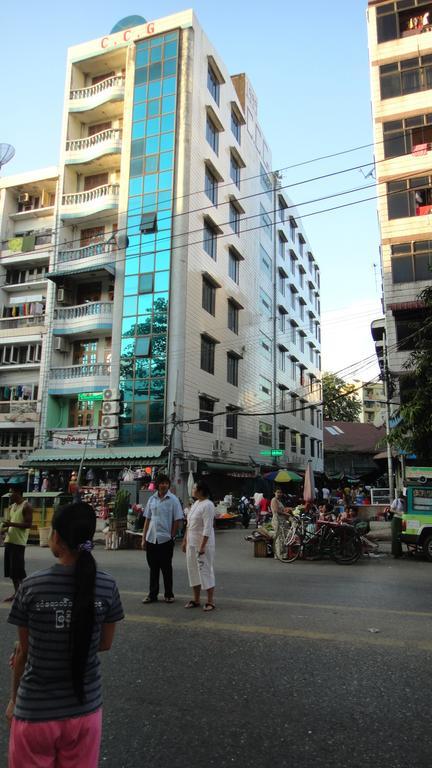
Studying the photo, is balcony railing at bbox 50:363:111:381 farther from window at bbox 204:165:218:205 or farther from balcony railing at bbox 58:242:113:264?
window at bbox 204:165:218:205

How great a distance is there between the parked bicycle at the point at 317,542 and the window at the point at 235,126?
96.2 ft

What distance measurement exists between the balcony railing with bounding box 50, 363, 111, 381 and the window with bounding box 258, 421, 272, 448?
13675mm

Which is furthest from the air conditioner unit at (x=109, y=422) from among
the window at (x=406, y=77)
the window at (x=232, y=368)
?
the window at (x=406, y=77)

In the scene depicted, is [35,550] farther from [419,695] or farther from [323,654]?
[419,695]

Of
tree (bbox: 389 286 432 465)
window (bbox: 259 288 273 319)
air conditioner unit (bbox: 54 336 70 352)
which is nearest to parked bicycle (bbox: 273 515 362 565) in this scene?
tree (bbox: 389 286 432 465)

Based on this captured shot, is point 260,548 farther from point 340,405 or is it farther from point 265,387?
point 340,405

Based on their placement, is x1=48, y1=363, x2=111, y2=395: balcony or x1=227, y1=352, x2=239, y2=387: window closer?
x1=48, y1=363, x2=111, y2=395: balcony

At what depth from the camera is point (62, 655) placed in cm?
210

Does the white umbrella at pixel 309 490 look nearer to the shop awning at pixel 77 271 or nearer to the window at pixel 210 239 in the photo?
the shop awning at pixel 77 271

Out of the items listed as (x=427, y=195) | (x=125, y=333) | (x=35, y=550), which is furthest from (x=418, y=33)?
(x=35, y=550)

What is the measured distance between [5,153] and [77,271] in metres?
8.89

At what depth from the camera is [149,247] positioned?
26516 millimetres

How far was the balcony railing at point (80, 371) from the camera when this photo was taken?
26.4 m

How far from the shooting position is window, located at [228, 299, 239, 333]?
32375 mm
